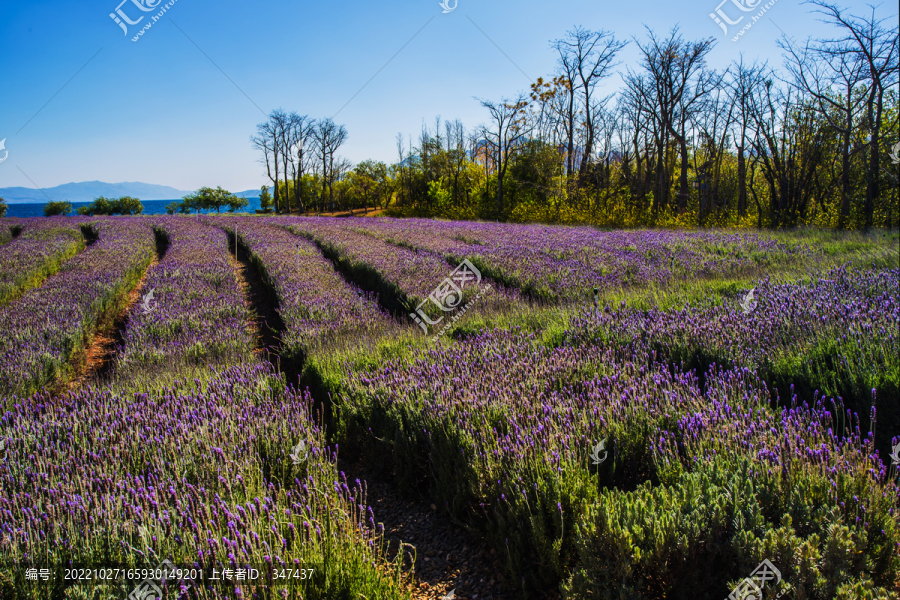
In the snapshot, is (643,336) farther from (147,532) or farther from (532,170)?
(532,170)

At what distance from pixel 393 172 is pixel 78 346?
59.0 metres

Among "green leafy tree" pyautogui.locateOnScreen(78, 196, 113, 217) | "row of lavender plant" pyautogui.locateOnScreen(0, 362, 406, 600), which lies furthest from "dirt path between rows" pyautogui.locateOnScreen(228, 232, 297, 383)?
"green leafy tree" pyautogui.locateOnScreen(78, 196, 113, 217)

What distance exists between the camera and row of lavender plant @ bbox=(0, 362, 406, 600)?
161 cm

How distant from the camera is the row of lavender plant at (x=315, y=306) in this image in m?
5.02

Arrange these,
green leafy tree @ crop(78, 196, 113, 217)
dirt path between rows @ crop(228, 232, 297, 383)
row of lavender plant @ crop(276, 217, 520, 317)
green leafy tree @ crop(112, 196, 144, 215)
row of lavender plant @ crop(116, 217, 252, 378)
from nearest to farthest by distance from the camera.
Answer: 1. row of lavender plant @ crop(116, 217, 252, 378)
2. dirt path between rows @ crop(228, 232, 297, 383)
3. row of lavender plant @ crop(276, 217, 520, 317)
4. green leafy tree @ crop(78, 196, 113, 217)
5. green leafy tree @ crop(112, 196, 144, 215)

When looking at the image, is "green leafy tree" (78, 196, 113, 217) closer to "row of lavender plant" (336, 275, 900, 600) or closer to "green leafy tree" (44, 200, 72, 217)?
"green leafy tree" (44, 200, 72, 217)

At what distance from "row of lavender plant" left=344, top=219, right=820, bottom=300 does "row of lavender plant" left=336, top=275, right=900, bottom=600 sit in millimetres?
3346

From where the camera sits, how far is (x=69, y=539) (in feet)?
5.55

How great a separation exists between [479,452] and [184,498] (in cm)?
144

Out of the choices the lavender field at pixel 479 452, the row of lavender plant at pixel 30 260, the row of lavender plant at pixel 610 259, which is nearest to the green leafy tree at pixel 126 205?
the row of lavender plant at pixel 30 260

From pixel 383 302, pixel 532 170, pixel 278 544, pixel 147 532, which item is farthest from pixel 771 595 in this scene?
pixel 532 170

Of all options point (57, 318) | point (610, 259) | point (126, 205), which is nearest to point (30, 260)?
point (57, 318)

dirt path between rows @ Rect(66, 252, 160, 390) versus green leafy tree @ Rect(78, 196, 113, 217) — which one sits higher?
green leafy tree @ Rect(78, 196, 113, 217)

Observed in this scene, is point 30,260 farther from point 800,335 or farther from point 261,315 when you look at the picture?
point 800,335
